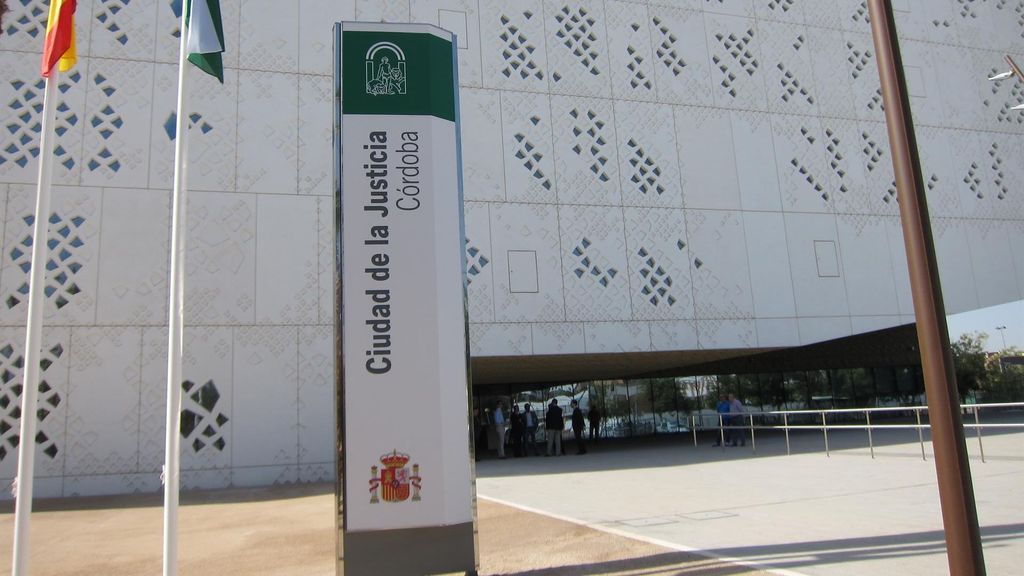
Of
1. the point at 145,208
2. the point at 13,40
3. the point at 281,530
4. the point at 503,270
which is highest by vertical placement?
the point at 13,40

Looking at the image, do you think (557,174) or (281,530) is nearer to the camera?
(281,530)

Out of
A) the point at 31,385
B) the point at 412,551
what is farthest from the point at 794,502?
the point at 31,385

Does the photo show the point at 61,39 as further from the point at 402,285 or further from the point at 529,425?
the point at 529,425

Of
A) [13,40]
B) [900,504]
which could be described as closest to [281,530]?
[900,504]

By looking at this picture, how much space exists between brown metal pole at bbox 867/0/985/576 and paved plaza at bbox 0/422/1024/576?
73.0 inches

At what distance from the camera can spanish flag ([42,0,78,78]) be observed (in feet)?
20.7

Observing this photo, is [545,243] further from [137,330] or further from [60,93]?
[60,93]

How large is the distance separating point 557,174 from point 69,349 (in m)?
10.7

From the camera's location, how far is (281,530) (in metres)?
8.79

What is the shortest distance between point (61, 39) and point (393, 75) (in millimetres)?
2850

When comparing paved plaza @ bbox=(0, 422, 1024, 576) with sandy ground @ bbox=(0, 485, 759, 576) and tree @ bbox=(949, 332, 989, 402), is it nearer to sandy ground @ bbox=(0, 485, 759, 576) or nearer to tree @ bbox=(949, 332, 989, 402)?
sandy ground @ bbox=(0, 485, 759, 576)

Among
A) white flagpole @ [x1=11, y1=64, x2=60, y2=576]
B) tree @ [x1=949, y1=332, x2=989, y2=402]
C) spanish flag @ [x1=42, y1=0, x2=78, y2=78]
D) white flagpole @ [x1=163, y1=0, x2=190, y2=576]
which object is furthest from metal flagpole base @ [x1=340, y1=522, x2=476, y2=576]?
tree @ [x1=949, y1=332, x2=989, y2=402]

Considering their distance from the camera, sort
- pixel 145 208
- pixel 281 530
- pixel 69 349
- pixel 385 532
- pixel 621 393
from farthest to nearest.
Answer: pixel 621 393
pixel 145 208
pixel 69 349
pixel 281 530
pixel 385 532

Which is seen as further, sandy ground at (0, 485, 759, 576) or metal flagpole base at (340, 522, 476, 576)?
sandy ground at (0, 485, 759, 576)
